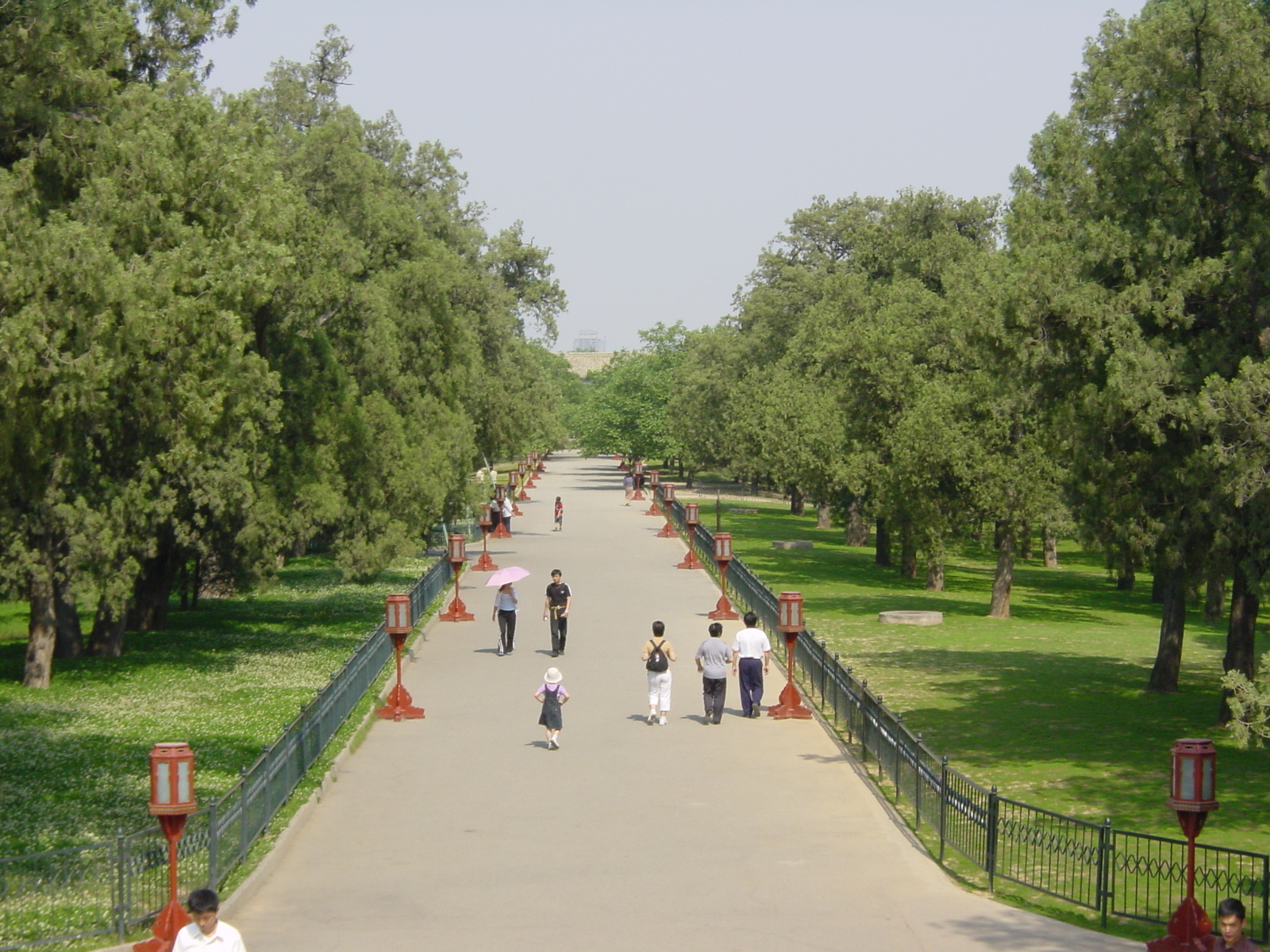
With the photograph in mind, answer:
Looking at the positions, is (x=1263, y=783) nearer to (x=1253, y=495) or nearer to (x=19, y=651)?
(x=1253, y=495)

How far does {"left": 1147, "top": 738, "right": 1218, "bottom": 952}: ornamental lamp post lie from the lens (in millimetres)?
10398

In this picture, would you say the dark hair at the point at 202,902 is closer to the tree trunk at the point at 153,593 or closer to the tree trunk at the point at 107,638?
the tree trunk at the point at 107,638

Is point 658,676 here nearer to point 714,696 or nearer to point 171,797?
point 714,696

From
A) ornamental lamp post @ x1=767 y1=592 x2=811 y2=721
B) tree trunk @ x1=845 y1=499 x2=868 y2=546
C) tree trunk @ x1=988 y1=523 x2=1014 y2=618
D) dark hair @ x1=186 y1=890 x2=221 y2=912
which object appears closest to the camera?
dark hair @ x1=186 y1=890 x2=221 y2=912

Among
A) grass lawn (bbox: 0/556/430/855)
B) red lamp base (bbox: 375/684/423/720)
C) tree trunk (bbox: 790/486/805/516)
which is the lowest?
grass lawn (bbox: 0/556/430/855)

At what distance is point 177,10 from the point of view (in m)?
24.5

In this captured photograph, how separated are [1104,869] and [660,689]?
28.5 feet

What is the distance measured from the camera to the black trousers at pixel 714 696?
19.9 metres

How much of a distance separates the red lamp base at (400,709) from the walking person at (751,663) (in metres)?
4.42

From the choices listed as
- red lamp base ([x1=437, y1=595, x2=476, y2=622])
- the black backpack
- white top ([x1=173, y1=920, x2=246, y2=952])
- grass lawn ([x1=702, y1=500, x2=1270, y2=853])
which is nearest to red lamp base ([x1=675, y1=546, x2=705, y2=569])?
grass lawn ([x1=702, y1=500, x2=1270, y2=853])

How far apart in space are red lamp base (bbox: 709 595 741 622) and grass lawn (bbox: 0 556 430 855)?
734 cm

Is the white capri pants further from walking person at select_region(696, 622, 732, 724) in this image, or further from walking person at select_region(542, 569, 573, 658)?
walking person at select_region(542, 569, 573, 658)

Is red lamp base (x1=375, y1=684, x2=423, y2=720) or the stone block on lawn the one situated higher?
the stone block on lawn

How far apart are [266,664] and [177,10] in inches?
444
